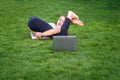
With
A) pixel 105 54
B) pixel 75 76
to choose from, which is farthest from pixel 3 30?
pixel 75 76

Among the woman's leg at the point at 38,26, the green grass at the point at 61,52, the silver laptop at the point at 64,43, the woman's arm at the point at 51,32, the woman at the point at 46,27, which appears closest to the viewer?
the green grass at the point at 61,52

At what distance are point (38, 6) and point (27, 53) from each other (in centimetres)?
481

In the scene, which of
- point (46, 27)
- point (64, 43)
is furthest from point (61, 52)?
point (46, 27)

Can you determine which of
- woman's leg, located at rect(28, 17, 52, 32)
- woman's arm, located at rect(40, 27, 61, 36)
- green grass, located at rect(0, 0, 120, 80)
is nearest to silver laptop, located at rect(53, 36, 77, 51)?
green grass, located at rect(0, 0, 120, 80)

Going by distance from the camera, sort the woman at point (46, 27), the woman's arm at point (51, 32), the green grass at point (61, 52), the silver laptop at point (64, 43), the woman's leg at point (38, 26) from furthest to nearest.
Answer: the woman's leg at point (38, 26)
the woman at point (46, 27)
the woman's arm at point (51, 32)
the silver laptop at point (64, 43)
the green grass at point (61, 52)

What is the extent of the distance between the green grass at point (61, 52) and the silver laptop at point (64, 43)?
0.09m

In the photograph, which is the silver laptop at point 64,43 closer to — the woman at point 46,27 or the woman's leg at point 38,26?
the woman at point 46,27

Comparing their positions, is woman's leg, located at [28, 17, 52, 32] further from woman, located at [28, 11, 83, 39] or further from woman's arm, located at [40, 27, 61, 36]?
woman's arm, located at [40, 27, 61, 36]

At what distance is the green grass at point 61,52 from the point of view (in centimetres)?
447

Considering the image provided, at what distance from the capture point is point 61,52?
5.37 m

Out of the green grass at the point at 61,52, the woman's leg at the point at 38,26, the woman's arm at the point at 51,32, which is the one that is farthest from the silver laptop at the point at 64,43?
the woman's leg at the point at 38,26

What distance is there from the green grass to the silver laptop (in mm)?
85

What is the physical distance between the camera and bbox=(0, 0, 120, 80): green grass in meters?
4.47

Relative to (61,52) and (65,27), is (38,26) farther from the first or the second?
(61,52)
